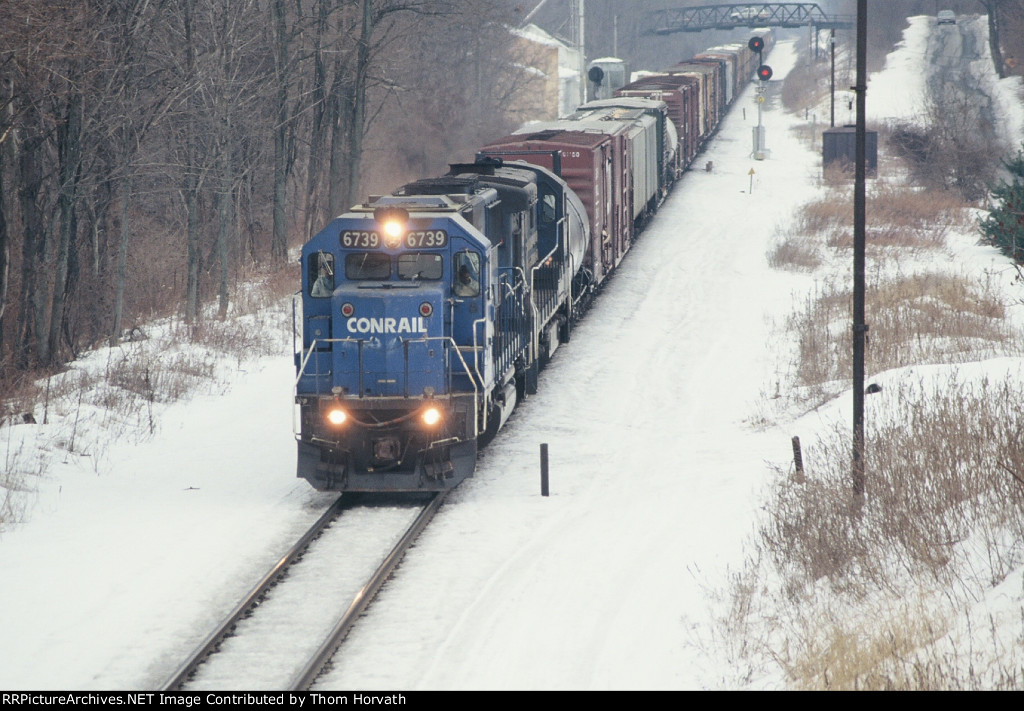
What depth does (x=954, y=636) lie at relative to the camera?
26.6ft

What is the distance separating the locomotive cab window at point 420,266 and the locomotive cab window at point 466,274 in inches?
8.2

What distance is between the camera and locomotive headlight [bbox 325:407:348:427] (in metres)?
13.7

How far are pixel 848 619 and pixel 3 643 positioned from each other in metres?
7.31

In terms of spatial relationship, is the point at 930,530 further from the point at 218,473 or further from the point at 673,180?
the point at 673,180

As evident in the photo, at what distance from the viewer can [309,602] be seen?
11008 mm

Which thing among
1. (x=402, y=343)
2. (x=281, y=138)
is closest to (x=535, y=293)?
(x=402, y=343)

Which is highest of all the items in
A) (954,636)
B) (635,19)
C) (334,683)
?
(635,19)

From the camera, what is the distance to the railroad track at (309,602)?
9.41m

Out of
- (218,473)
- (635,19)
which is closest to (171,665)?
(218,473)

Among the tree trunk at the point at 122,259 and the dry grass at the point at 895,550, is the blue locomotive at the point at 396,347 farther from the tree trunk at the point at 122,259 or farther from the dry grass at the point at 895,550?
the tree trunk at the point at 122,259

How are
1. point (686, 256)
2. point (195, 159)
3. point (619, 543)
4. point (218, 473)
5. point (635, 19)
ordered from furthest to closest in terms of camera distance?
point (635, 19), point (686, 256), point (195, 159), point (218, 473), point (619, 543)

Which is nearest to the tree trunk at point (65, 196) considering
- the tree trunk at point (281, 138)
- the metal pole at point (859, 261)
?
the tree trunk at point (281, 138)

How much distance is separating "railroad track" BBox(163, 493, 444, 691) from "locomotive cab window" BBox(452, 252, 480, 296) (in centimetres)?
261

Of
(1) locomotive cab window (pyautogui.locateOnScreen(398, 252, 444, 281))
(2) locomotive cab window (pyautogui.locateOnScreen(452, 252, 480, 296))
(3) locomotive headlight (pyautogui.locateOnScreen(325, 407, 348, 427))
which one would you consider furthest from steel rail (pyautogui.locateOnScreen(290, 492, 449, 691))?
(1) locomotive cab window (pyautogui.locateOnScreen(398, 252, 444, 281))
